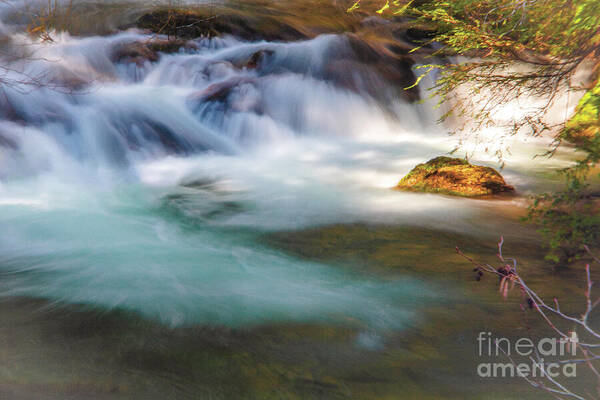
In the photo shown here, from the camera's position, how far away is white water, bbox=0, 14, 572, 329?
3932 millimetres

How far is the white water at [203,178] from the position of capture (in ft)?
12.9

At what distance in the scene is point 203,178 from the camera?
297 inches

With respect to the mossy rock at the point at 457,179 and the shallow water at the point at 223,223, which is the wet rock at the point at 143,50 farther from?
the mossy rock at the point at 457,179

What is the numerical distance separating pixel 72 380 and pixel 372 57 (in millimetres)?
10440

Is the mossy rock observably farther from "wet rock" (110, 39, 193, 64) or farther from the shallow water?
"wet rock" (110, 39, 193, 64)

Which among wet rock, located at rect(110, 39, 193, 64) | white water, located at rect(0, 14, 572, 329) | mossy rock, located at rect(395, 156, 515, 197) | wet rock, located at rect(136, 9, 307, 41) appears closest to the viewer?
white water, located at rect(0, 14, 572, 329)

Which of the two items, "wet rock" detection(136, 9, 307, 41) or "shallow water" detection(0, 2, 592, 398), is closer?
"shallow water" detection(0, 2, 592, 398)

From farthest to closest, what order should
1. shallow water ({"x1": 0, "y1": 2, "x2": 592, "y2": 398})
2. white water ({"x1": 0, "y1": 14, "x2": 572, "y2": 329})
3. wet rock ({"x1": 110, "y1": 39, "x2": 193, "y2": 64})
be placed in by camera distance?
wet rock ({"x1": 110, "y1": 39, "x2": 193, "y2": 64}), white water ({"x1": 0, "y1": 14, "x2": 572, "y2": 329}), shallow water ({"x1": 0, "y1": 2, "x2": 592, "y2": 398})

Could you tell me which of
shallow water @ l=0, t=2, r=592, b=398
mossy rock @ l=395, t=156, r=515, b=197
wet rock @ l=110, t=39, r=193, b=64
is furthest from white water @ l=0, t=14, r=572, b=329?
mossy rock @ l=395, t=156, r=515, b=197

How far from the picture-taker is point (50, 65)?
9242mm

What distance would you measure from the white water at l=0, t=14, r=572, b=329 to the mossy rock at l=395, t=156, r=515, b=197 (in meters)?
0.26

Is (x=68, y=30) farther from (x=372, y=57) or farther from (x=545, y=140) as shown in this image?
(x=545, y=140)

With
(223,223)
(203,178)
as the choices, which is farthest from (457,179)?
(203,178)

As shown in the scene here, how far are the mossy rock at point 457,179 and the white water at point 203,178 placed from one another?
26cm
